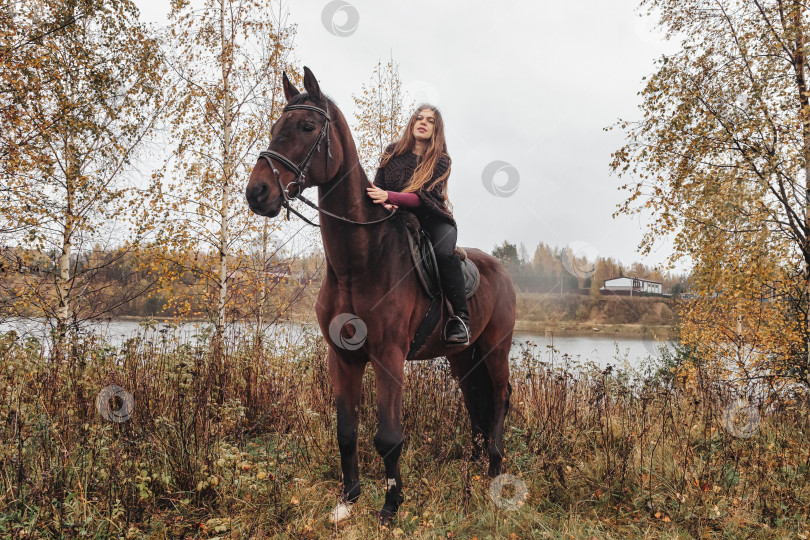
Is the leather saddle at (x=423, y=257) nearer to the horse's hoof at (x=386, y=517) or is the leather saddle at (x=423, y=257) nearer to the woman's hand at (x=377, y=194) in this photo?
the woman's hand at (x=377, y=194)

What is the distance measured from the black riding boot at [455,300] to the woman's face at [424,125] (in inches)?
36.8

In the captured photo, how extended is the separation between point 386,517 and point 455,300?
5.10 feet

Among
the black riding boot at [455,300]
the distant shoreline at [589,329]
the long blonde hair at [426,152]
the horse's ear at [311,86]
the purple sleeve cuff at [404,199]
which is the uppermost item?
the horse's ear at [311,86]

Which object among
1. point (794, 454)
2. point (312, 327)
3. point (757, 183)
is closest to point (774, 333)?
point (757, 183)

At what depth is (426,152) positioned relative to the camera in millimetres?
3305

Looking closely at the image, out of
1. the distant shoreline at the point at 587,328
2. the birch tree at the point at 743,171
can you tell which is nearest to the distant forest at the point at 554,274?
the distant shoreline at the point at 587,328

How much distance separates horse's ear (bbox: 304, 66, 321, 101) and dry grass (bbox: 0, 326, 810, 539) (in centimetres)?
232

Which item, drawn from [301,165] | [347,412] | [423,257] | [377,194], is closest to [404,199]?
[377,194]

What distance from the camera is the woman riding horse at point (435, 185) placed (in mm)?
3271

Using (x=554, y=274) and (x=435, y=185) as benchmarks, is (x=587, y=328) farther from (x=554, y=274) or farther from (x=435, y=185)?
(x=435, y=185)

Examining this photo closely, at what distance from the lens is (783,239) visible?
7445 millimetres

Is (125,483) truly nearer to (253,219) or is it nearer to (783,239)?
(253,219)

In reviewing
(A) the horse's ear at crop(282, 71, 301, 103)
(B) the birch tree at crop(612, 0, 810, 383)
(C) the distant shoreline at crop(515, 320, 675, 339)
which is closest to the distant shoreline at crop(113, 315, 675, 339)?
(C) the distant shoreline at crop(515, 320, 675, 339)

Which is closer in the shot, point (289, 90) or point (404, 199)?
point (289, 90)
